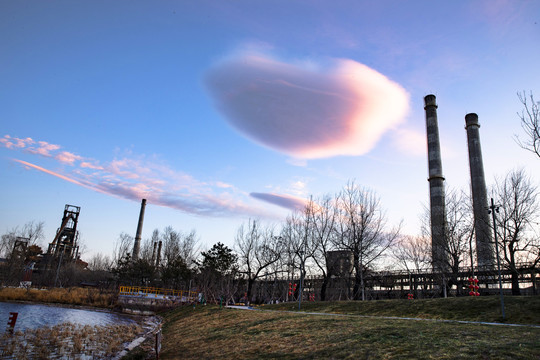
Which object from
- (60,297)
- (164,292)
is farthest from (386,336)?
(60,297)

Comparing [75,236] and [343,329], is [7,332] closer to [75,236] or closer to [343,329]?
[343,329]

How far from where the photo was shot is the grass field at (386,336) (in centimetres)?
1044

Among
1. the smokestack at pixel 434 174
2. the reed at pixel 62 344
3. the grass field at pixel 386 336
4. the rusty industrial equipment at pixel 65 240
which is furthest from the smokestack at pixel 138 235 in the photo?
the grass field at pixel 386 336

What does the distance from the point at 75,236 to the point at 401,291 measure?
2836 inches

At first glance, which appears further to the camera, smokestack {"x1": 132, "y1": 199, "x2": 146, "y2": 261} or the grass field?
smokestack {"x1": 132, "y1": 199, "x2": 146, "y2": 261}

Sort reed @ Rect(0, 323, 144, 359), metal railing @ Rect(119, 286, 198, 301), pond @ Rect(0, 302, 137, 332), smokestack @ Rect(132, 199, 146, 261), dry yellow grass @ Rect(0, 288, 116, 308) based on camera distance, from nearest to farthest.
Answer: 1. reed @ Rect(0, 323, 144, 359)
2. pond @ Rect(0, 302, 137, 332)
3. dry yellow grass @ Rect(0, 288, 116, 308)
4. metal railing @ Rect(119, 286, 198, 301)
5. smokestack @ Rect(132, 199, 146, 261)

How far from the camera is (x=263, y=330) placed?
1798cm

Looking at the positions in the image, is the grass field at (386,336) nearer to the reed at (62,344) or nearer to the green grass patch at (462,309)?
the green grass patch at (462,309)

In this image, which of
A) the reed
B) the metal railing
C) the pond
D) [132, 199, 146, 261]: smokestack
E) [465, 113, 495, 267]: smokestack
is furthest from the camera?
[132, 199, 146, 261]: smokestack

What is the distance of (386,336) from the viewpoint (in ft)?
41.4

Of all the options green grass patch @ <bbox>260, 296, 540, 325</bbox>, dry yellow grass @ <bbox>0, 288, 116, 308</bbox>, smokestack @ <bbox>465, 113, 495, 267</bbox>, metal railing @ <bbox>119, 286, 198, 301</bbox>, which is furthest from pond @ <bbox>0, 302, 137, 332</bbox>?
smokestack @ <bbox>465, 113, 495, 267</bbox>

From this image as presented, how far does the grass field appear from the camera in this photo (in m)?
10.4

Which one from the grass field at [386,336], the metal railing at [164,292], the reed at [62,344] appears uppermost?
the grass field at [386,336]

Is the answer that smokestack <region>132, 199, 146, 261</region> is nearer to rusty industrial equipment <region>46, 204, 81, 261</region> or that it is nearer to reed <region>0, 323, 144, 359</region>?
rusty industrial equipment <region>46, 204, 81, 261</region>
